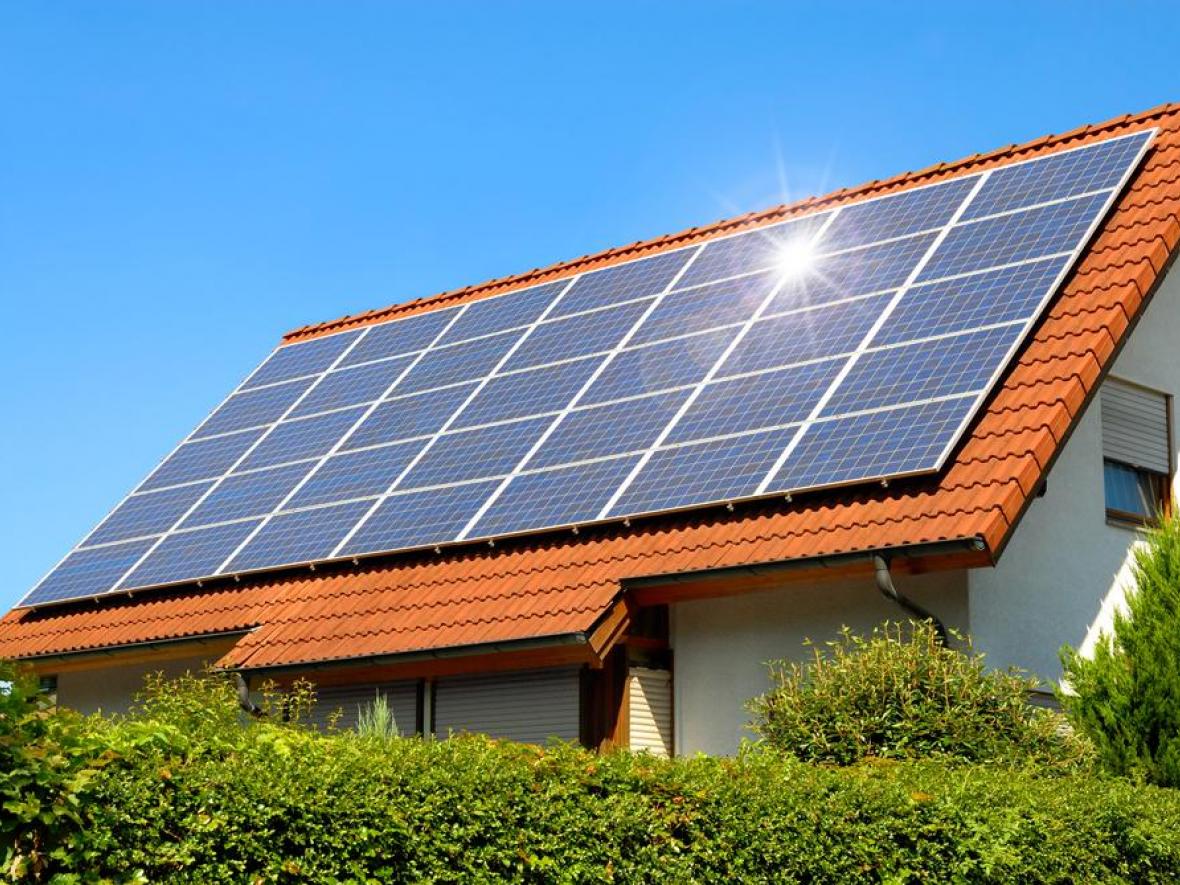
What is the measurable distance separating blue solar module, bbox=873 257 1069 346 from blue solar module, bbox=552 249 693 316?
4184 mm

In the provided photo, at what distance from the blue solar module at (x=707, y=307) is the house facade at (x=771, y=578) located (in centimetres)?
338

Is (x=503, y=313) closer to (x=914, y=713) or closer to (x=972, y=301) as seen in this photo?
(x=972, y=301)

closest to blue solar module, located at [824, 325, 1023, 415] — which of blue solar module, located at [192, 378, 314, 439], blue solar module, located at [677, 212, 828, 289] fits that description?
blue solar module, located at [677, 212, 828, 289]

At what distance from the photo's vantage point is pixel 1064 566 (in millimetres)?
16578

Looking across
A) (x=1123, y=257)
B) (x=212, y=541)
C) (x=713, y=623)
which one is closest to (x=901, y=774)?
(x=713, y=623)

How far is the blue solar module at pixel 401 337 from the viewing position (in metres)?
23.1

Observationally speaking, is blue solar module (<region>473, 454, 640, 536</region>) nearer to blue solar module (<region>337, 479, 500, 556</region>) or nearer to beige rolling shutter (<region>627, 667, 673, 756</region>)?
blue solar module (<region>337, 479, 500, 556</region>)

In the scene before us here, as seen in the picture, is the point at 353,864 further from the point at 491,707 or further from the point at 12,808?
the point at 491,707

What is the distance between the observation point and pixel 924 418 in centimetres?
1521

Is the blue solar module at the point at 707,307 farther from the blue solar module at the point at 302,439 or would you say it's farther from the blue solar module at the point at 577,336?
the blue solar module at the point at 302,439

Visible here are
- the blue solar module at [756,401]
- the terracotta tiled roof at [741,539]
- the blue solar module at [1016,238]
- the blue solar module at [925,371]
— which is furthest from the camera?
the blue solar module at [1016,238]

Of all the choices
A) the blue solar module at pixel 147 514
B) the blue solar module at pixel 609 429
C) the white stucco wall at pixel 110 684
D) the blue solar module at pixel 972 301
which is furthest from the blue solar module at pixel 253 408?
the blue solar module at pixel 972 301

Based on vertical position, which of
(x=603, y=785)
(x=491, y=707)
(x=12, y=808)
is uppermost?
(x=491, y=707)

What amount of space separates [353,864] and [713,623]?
8.14 metres
